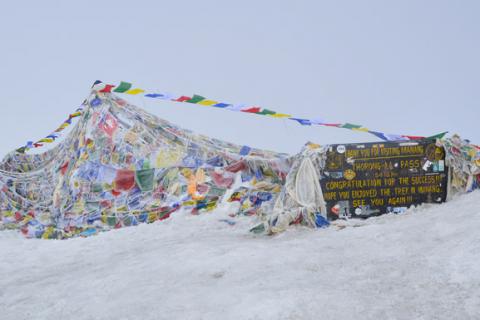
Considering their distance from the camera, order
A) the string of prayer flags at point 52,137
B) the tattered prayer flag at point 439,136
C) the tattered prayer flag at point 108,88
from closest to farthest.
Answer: the tattered prayer flag at point 439,136 → the tattered prayer flag at point 108,88 → the string of prayer flags at point 52,137

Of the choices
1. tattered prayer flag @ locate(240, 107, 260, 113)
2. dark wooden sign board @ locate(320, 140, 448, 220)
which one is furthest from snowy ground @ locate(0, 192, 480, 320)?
tattered prayer flag @ locate(240, 107, 260, 113)

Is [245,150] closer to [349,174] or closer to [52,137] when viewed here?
[349,174]

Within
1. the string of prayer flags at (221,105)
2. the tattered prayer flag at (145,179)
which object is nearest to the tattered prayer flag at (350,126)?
the string of prayer flags at (221,105)

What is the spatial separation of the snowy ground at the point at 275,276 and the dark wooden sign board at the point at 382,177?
1.38 ft

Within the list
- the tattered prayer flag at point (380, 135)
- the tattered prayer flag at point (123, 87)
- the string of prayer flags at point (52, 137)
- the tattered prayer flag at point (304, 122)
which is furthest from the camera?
the string of prayer flags at point (52, 137)

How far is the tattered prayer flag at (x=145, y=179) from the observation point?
6.64m

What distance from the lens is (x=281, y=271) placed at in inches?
122

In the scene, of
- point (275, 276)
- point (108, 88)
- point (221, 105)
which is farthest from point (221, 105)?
point (275, 276)

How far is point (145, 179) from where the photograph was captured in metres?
6.71

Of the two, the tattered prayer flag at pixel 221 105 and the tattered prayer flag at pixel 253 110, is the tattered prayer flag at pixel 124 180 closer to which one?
the tattered prayer flag at pixel 221 105

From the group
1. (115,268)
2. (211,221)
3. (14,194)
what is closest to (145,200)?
(211,221)

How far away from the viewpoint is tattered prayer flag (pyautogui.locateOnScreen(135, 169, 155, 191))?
6645 millimetres

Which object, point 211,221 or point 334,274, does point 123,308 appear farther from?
point 211,221

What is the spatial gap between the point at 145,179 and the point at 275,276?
409 centimetres
